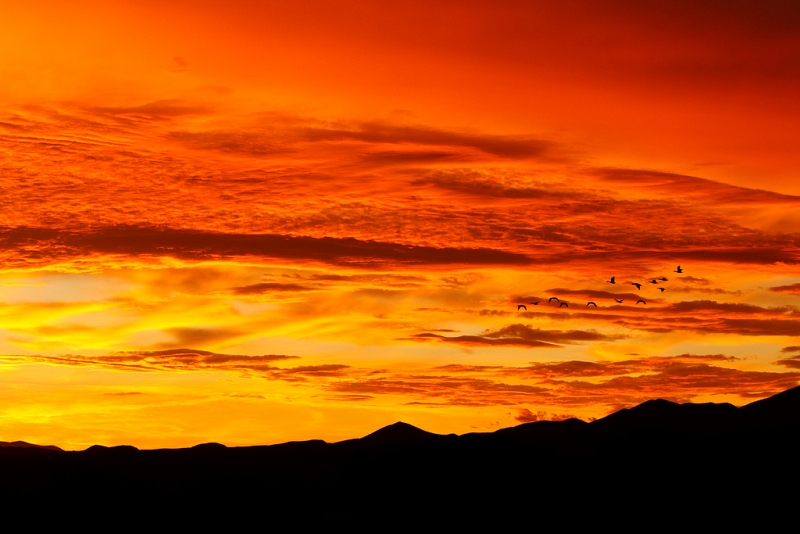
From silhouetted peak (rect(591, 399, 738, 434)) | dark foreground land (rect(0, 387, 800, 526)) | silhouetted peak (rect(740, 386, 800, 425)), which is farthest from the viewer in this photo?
silhouetted peak (rect(591, 399, 738, 434))

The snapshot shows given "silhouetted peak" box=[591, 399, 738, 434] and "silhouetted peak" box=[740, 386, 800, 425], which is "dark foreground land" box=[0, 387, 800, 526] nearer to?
"silhouetted peak" box=[740, 386, 800, 425]

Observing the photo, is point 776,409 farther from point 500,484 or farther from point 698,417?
point 500,484

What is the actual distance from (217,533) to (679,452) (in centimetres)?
5824

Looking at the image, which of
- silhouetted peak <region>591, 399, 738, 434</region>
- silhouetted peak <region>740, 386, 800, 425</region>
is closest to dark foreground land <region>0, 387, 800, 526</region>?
silhouetted peak <region>740, 386, 800, 425</region>

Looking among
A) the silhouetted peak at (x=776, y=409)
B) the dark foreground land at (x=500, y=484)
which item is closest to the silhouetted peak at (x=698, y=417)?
the silhouetted peak at (x=776, y=409)

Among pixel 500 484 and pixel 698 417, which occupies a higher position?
pixel 698 417

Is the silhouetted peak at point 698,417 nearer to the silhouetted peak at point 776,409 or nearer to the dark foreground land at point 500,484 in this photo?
the silhouetted peak at point 776,409

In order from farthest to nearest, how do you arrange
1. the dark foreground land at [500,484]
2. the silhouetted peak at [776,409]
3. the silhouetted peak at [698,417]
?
the silhouetted peak at [698,417]
the silhouetted peak at [776,409]
the dark foreground land at [500,484]

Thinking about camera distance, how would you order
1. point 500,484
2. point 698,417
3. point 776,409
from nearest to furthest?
point 500,484, point 776,409, point 698,417

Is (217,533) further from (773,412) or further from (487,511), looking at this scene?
(773,412)

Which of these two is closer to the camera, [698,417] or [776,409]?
[776,409]

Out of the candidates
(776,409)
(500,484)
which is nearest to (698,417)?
(776,409)

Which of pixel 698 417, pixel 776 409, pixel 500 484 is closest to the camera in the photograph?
pixel 500 484

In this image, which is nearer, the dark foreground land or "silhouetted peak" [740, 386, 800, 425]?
the dark foreground land
